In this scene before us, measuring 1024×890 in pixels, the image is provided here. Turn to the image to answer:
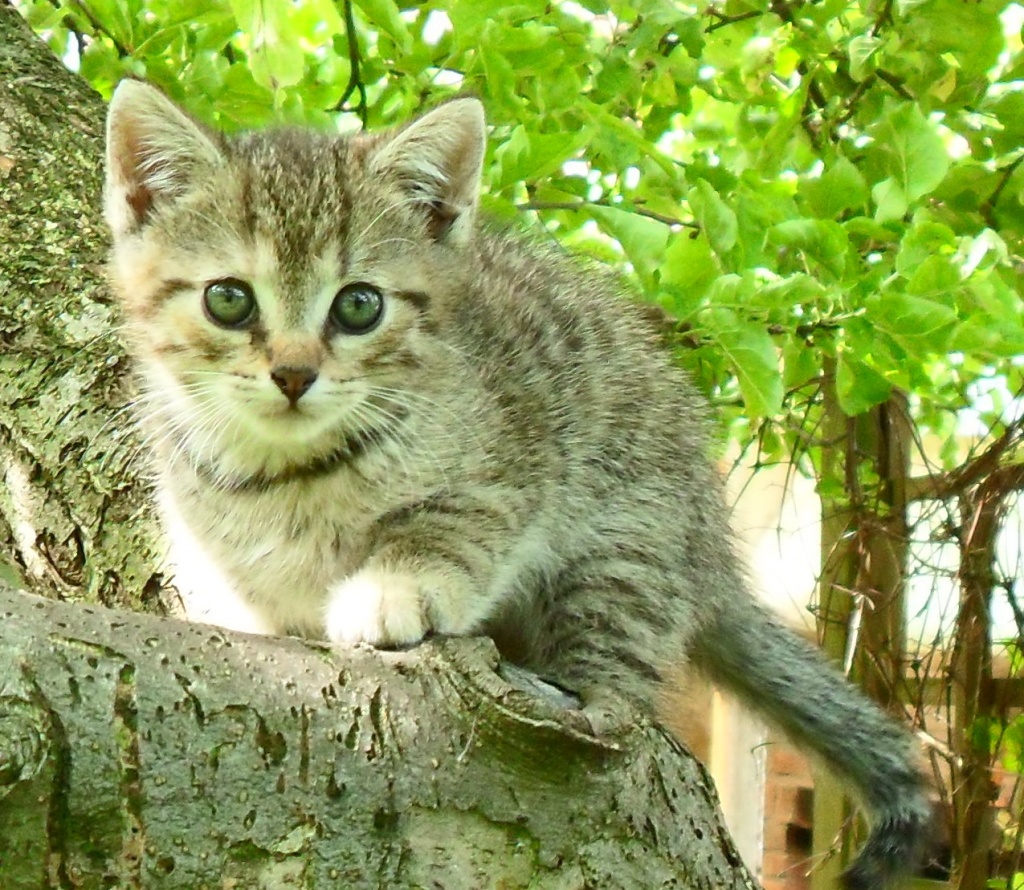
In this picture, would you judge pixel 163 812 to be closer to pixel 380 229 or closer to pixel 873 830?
pixel 380 229

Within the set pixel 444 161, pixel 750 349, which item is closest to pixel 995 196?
pixel 750 349

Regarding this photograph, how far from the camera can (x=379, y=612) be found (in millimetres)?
1570

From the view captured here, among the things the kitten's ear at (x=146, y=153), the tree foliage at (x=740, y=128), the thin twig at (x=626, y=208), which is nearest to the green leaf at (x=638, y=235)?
the tree foliage at (x=740, y=128)

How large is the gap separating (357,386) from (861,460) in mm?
1574

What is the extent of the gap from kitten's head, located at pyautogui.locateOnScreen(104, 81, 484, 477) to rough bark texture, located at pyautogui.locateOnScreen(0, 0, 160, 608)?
0.17 m

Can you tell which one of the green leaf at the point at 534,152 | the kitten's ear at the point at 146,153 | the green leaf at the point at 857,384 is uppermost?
the green leaf at the point at 534,152

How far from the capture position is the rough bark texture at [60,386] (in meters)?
1.97

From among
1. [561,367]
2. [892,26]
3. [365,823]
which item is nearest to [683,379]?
[561,367]

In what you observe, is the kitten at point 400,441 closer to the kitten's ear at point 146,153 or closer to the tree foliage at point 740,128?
the kitten's ear at point 146,153

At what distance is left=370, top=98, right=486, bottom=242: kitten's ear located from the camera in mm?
1797

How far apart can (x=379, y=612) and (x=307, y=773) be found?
0.40m

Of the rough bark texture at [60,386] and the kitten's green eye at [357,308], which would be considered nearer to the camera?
the kitten's green eye at [357,308]

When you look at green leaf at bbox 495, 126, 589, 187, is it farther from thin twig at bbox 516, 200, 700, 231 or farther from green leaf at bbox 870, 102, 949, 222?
green leaf at bbox 870, 102, 949, 222

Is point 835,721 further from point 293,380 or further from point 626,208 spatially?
point 293,380
